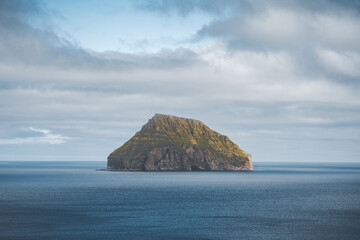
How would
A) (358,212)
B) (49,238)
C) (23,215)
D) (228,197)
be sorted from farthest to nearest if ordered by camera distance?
(228,197) < (358,212) < (23,215) < (49,238)

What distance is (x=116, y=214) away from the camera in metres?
101

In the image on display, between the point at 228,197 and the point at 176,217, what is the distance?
48.3 metres

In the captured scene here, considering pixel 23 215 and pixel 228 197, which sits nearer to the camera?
pixel 23 215

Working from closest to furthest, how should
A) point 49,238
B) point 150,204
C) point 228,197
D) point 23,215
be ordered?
point 49,238 → point 23,215 → point 150,204 → point 228,197

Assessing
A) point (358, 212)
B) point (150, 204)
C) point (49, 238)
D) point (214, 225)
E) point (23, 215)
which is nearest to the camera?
point (49, 238)

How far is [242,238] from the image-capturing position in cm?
7569

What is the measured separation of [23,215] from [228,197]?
6891 cm

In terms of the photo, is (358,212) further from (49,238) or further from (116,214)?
(49,238)

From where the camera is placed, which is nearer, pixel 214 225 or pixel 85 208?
pixel 214 225

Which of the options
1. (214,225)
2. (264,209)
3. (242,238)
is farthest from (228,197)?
(242,238)

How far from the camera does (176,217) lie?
3816 inches

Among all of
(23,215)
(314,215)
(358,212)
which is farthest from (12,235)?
(358,212)

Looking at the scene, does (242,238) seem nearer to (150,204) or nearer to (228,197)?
(150,204)

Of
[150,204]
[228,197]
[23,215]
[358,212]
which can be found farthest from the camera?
[228,197]
